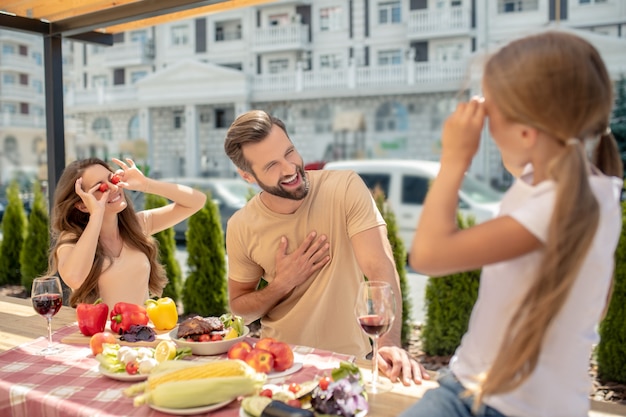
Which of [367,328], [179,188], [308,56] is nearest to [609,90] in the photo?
[367,328]

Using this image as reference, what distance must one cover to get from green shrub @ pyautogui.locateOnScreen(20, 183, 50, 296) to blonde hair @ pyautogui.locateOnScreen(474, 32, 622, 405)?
6.12 m

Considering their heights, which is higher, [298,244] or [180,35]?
[180,35]

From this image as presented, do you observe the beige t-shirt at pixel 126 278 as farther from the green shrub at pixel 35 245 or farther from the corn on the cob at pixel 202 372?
the green shrub at pixel 35 245

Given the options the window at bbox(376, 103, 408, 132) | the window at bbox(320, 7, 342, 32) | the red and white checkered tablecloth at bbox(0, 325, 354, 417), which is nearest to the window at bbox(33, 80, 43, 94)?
the window at bbox(320, 7, 342, 32)

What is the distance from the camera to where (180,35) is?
30.6 m

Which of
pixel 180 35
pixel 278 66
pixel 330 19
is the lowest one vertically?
pixel 278 66

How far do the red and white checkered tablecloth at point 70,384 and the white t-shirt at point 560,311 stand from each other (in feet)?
2.00

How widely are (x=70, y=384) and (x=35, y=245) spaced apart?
17.5 ft

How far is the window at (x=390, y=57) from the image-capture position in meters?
26.0

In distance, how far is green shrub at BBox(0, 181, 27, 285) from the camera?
21.7 feet

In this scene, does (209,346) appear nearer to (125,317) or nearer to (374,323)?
(125,317)

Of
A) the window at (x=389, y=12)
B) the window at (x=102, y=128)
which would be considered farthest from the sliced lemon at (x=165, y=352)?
the window at (x=102, y=128)

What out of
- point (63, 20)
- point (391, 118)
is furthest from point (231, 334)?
point (391, 118)

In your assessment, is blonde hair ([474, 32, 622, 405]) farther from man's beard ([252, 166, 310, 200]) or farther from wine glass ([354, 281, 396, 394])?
man's beard ([252, 166, 310, 200])
